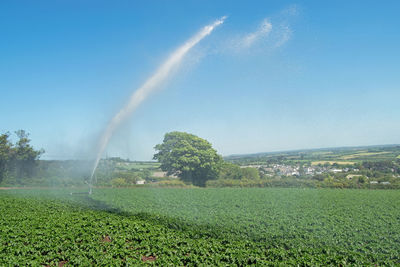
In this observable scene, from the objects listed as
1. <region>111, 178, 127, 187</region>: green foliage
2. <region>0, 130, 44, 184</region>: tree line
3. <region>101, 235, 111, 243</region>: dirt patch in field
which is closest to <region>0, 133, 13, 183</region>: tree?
<region>0, 130, 44, 184</region>: tree line

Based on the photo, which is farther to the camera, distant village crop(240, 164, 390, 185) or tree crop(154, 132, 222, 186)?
tree crop(154, 132, 222, 186)

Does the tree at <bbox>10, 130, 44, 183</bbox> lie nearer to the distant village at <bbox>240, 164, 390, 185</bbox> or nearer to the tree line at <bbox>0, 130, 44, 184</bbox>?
the tree line at <bbox>0, 130, 44, 184</bbox>

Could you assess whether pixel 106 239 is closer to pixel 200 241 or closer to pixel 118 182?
pixel 200 241

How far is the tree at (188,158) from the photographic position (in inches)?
1833

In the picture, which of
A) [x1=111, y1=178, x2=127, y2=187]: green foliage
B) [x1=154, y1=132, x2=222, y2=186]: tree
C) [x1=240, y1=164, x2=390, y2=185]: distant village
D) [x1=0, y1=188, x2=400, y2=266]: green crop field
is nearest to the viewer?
[x1=0, y1=188, x2=400, y2=266]: green crop field

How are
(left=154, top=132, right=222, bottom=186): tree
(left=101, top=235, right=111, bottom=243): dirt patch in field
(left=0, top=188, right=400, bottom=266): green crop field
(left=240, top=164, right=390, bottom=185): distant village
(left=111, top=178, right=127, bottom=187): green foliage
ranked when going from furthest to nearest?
(left=154, top=132, right=222, bottom=186): tree < (left=111, top=178, right=127, bottom=187): green foliage < (left=240, top=164, right=390, bottom=185): distant village < (left=101, top=235, right=111, bottom=243): dirt patch in field < (left=0, top=188, right=400, bottom=266): green crop field

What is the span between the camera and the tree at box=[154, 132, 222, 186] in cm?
4657

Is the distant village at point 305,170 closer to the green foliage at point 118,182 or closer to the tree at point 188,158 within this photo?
the tree at point 188,158

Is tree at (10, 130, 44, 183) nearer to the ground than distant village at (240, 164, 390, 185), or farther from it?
farther from it

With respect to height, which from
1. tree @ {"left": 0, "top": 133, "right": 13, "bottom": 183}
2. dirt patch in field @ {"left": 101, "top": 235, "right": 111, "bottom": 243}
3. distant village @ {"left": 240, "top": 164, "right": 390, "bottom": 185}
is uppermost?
tree @ {"left": 0, "top": 133, "right": 13, "bottom": 183}

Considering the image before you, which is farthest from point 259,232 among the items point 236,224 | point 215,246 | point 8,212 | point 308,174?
point 308,174

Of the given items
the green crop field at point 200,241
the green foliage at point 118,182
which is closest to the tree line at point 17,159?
the green foliage at point 118,182

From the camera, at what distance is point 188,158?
46.2 meters

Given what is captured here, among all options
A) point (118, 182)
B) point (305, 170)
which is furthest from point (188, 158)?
point (305, 170)
